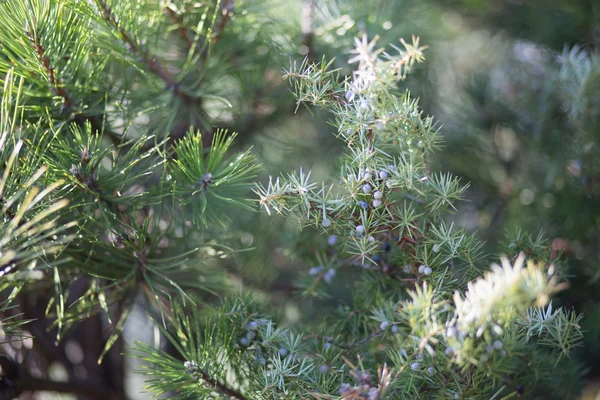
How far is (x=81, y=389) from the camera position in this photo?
1.66ft

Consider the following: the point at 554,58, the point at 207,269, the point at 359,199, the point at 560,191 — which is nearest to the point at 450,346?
the point at 359,199

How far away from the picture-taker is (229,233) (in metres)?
0.52

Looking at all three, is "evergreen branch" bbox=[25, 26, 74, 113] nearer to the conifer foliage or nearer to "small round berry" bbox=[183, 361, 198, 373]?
the conifer foliage

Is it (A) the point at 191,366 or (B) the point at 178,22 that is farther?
(B) the point at 178,22

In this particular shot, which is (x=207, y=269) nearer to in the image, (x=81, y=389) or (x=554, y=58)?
(x=81, y=389)

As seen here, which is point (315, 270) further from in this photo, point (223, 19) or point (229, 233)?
point (223, 19)

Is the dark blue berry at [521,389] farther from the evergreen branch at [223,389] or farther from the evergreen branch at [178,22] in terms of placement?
the evergreen branch at [178,22]

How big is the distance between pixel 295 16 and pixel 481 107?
284 millimetres

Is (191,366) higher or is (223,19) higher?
(223,19)

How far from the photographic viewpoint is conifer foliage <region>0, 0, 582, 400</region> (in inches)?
12.3

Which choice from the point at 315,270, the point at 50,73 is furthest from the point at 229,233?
the point at 50,73

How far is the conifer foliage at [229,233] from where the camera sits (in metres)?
0.31

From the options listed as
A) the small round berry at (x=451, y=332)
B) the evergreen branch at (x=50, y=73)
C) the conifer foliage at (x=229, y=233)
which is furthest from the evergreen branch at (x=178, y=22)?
the small round berry at (x=451, y=332)

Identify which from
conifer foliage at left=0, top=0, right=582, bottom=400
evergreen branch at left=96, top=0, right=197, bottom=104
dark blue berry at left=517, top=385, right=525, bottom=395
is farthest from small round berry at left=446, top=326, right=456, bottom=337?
evergreen branch at left=96, top=0, right=197, bottom=104
